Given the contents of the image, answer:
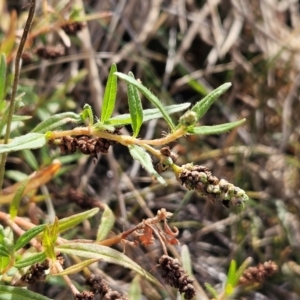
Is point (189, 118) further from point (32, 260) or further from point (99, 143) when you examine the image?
point (32, 260)

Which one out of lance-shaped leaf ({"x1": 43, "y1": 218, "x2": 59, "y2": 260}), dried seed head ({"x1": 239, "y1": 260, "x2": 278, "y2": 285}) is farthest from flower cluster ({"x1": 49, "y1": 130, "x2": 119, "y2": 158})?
dried seed head ({"x1": 239, "y1": 260, "x2": 278, "y2": 285})

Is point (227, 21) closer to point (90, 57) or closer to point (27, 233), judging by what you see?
point (90, 57)

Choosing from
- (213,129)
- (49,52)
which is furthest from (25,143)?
(49,52)

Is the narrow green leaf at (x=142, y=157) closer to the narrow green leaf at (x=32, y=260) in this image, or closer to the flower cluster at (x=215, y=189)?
the flower cluster at (x=215, y=189)

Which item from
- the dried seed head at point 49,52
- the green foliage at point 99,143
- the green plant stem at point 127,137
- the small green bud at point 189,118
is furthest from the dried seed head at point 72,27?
the small green bud at point 189,118

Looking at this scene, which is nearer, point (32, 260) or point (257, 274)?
point (32, 260)
